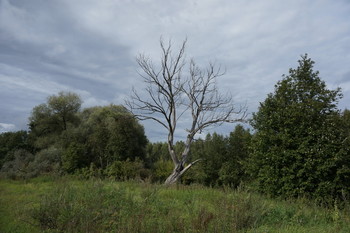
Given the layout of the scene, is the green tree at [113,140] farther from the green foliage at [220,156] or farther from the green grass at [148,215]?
the green grass at [148,215]

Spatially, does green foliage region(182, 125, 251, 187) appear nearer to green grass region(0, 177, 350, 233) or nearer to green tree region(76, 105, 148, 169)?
green tree region(76, 105, 148, 169)

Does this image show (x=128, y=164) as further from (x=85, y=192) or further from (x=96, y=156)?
(x=85, y=192)

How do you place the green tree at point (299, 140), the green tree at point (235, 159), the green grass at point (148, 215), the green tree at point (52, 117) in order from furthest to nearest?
the green tree at point (52, 117), the green tree at point (235, 159), the green tree at point (299, 140), the green grass at point (148, 215)

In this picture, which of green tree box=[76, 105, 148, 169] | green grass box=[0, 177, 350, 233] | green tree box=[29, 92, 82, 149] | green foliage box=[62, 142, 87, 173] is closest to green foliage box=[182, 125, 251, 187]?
green tree box=[76, 105, 148, 169]

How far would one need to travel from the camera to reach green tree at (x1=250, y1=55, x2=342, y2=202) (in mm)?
12148

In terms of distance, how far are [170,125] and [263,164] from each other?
349 inches

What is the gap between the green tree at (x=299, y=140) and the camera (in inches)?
478

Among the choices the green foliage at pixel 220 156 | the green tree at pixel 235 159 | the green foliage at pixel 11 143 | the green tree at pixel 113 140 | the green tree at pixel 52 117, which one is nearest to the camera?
the green tree at pixel 113 140

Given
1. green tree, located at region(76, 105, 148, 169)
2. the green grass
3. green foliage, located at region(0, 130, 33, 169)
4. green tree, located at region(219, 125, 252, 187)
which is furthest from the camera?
green foliage, located at region(0, 130, 33, 169)

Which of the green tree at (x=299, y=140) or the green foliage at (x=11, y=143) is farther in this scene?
the green foliage at (x=11, y=143)

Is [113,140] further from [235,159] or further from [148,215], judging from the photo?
[148,215]

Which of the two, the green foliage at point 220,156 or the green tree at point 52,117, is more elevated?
the green tree at point 52,117

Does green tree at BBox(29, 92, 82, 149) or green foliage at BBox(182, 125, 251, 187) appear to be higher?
green tree at BBox(29, 92, 82, 149)

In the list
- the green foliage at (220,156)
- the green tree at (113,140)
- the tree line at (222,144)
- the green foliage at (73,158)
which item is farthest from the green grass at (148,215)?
the green foliage at (220,156)
